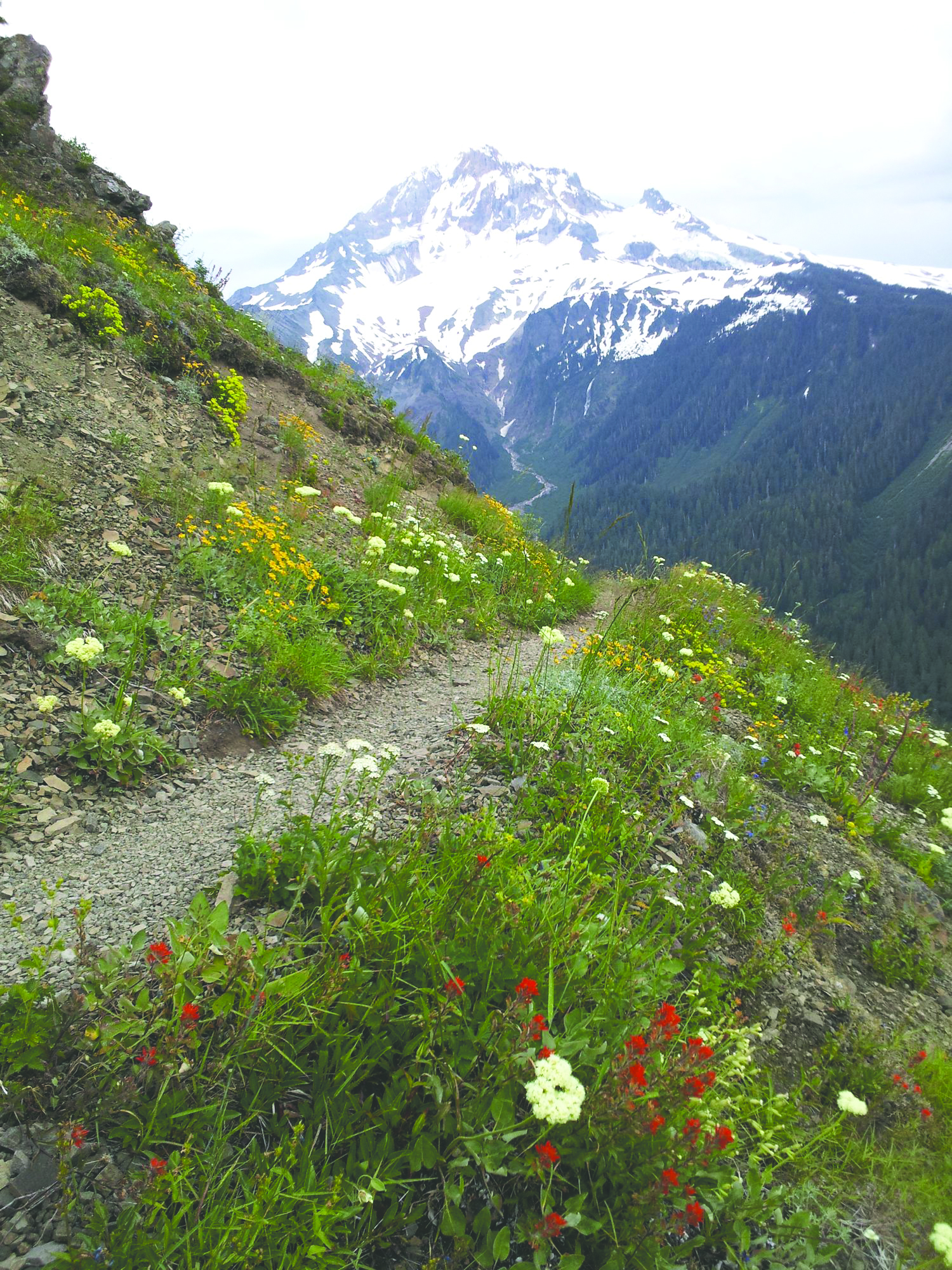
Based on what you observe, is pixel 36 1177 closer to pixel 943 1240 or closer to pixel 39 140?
pixel 943 1240

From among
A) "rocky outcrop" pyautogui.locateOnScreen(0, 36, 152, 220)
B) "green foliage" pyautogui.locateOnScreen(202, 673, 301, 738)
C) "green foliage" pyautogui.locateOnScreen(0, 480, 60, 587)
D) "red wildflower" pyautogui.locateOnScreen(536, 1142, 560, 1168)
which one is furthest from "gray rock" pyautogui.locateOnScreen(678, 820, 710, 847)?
"rocky outcrop" pyautogui.locateOnScreen(0, 36, 152, 220)

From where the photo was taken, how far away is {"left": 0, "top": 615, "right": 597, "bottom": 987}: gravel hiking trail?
108 inches

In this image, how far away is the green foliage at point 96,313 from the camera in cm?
801

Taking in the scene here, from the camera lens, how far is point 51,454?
595 centimetres

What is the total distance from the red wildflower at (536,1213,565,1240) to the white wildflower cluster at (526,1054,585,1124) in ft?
0.92

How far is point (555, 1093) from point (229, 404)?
33.5 ft

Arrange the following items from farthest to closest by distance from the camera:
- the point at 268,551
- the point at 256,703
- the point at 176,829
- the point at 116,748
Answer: the point at 268,551, the point at 256,703, the point at 116,748, the point at 176,829

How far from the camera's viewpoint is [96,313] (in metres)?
8.18

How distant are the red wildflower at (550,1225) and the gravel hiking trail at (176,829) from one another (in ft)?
6.36

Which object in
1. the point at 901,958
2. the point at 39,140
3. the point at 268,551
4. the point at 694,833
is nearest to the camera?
the point at 901,958

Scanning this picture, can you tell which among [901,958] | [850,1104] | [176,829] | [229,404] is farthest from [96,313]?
[901,958]

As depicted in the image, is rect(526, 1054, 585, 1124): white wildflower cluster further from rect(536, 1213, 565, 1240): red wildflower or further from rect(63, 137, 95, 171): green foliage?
rect(63, 137, 95, 171): green foliage

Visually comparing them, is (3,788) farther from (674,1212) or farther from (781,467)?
(781,467)

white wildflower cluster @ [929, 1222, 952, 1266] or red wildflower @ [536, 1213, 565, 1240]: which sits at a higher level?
white wildflower cluster @ [929, 1222, 952, 1266]
